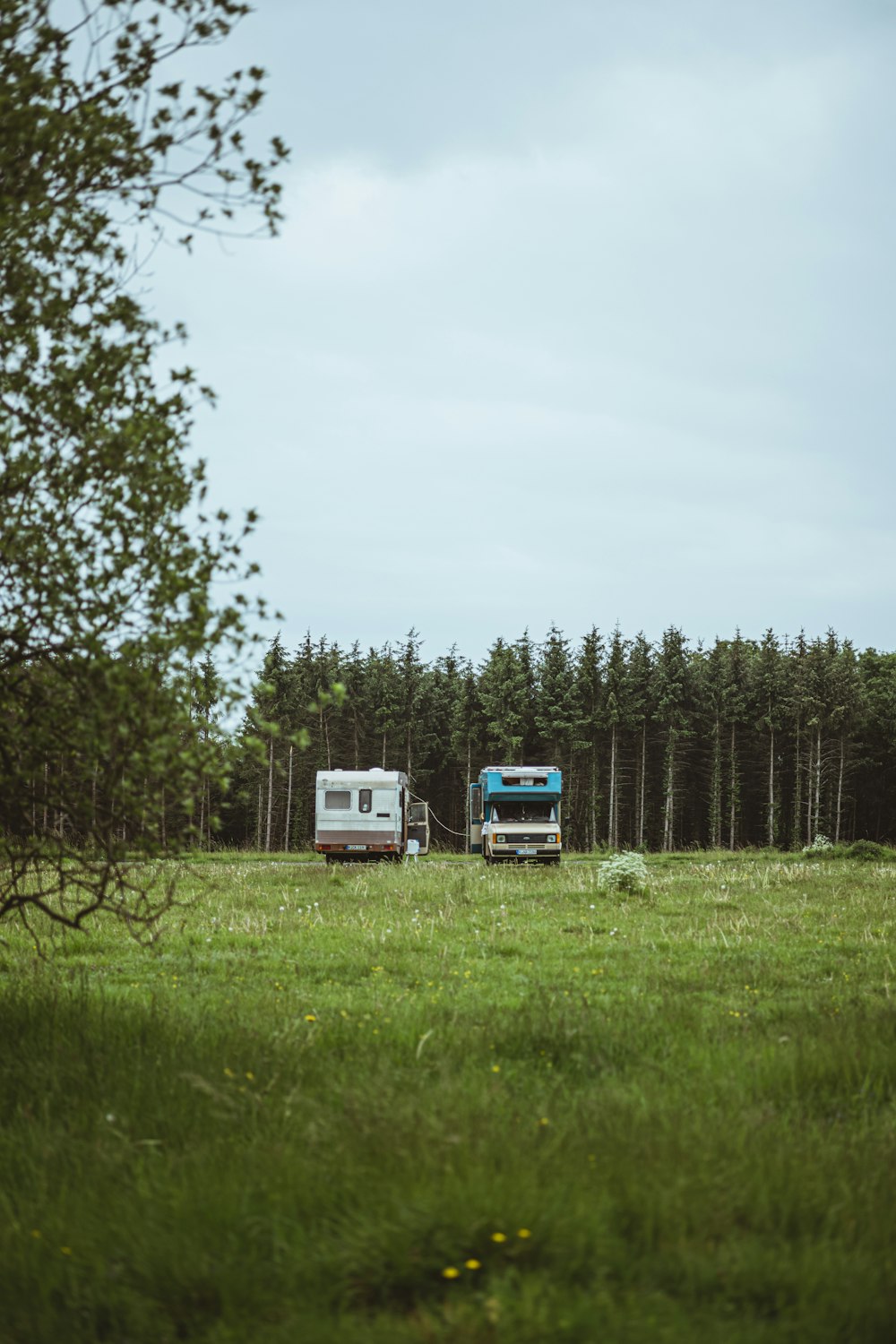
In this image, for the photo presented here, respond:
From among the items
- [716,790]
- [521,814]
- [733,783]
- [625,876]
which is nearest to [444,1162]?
[625,876]

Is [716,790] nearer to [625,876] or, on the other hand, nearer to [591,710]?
[591,710]

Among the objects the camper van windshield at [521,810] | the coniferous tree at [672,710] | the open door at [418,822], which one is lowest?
the open door at [418,822]

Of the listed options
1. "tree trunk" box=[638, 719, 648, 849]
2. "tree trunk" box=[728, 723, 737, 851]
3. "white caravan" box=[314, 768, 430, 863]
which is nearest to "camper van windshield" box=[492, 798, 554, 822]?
"white caravan" box=[314, 768, 430, 863]

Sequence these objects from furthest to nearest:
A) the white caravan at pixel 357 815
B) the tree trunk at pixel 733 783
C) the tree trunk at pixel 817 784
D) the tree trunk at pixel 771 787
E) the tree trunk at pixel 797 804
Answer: the tree trunk at pixel 733 783 < the tree trunk at pixel 797 804 < the tree trunk at pixel 771 787 < the tree trunk at pixel 817 784 < the white caravan at pixel 357 815

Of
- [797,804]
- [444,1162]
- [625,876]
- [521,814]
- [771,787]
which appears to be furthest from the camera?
[771,787]

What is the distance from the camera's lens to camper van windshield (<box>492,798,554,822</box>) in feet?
118

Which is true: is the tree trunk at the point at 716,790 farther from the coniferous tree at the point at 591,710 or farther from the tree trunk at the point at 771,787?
the coniferous tree at the point at 591,710

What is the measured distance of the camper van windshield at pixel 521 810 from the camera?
1419 inches

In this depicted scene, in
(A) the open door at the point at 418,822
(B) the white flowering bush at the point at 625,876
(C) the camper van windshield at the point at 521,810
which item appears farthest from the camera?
→ (A) the open door at the point at 418,822

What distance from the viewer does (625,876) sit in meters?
20.1

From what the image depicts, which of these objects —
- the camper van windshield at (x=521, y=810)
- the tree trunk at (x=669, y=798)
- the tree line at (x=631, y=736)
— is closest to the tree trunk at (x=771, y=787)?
the tree line at (x=631, y=736)

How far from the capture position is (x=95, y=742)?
5.70 m

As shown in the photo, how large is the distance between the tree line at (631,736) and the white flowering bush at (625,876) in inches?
2217

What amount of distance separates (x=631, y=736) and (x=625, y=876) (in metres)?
66.4
